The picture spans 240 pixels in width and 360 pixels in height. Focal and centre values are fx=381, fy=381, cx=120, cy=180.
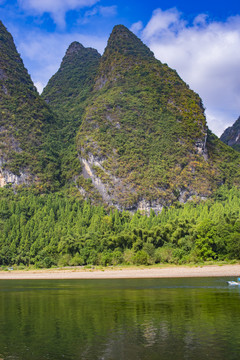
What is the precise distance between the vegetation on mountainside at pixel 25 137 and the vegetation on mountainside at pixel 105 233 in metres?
14.7

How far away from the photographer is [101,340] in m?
19.5

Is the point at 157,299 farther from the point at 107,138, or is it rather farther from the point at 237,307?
the point at 107,138

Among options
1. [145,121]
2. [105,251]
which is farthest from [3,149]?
[105,251]

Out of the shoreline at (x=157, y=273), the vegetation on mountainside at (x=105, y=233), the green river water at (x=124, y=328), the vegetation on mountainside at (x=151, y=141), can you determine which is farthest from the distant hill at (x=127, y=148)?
the green river water at (x=124, y=328)

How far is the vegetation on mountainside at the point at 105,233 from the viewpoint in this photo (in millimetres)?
80812

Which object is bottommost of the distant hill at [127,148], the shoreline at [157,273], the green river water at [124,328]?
the shoreline at [157,273]

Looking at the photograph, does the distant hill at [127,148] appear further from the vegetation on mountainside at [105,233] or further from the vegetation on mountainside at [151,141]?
the vegetation on mountainside at [105,233]

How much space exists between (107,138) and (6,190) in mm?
48158

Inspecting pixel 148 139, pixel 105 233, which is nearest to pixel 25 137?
pixel 148 139

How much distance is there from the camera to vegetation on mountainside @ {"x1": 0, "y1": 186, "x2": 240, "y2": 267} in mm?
80812

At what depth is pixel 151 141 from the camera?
172m

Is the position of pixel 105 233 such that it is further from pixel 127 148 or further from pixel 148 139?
pixel 148 139

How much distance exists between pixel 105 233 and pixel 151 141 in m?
76.0

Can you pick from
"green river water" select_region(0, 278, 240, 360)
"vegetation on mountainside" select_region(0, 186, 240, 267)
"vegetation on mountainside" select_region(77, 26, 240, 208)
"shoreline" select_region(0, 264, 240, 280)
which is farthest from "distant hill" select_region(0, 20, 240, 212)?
"green river water" select_region(0, 278, 240, 360)
